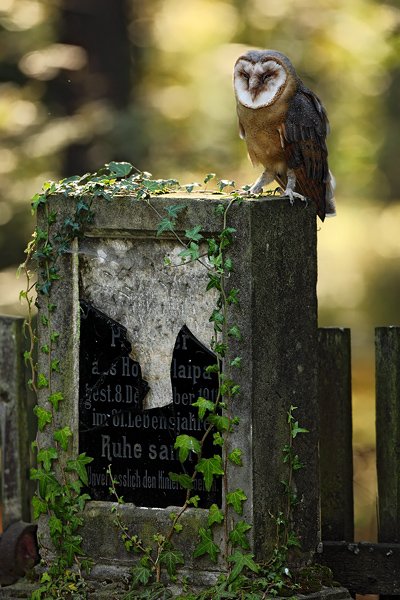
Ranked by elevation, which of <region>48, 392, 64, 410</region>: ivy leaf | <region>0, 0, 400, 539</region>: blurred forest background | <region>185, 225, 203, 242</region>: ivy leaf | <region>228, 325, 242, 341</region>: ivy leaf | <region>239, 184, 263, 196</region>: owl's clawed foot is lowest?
<region>48, 392, 64, 410</region>: ivy leaf

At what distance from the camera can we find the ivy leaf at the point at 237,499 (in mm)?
5293

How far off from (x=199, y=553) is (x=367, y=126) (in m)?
9.61

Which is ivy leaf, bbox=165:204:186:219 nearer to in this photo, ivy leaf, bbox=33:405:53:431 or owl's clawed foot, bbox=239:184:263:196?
owl's clawed foot, bbox=239:184:263:196

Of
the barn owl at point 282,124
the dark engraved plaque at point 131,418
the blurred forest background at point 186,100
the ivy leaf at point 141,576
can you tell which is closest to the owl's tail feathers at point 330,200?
the barn owl at point 282,124

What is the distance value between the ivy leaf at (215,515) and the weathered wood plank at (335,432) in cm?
88

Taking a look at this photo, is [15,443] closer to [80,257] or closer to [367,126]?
[80,257]

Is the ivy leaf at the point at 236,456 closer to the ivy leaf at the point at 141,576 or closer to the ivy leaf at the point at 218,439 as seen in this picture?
the ivy leaf at the point at 218,439

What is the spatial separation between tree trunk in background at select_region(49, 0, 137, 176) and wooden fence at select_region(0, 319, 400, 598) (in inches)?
170

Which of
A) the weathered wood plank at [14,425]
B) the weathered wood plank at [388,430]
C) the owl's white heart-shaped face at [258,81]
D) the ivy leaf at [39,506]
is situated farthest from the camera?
the weathered wood plank at [14,425]

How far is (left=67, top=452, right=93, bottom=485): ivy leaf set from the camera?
5.55 meters

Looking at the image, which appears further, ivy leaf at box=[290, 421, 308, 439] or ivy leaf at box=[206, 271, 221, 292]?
ivy leaf at box=[290, 421, 308, 439]

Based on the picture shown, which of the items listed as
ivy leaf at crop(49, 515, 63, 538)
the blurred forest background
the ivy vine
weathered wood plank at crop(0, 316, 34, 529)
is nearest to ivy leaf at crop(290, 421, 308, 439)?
the ivy vine

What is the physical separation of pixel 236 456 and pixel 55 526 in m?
0.88

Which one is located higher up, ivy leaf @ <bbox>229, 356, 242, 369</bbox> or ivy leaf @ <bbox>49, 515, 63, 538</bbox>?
ivy leaf @ <bbox>229, 356, 242, 369</bbox>
